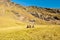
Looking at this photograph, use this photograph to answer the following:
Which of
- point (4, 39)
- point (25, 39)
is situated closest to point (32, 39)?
point (25, 39)

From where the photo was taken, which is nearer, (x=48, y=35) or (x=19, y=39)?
(x=19, y=39)

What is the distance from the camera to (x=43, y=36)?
19.5 m

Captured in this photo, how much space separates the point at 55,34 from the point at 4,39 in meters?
6.36

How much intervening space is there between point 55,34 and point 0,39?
6810 millimetres

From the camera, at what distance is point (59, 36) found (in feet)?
63.4

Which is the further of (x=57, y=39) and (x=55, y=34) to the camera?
(x=55, y=34)

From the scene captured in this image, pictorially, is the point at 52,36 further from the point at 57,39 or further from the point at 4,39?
the point at 4,39

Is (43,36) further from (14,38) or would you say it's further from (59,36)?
(14,38)

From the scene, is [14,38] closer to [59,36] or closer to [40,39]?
[40,39]

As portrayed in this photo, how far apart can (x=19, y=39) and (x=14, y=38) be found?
71cm

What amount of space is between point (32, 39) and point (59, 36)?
133 inches

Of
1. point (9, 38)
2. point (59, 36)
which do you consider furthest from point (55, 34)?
point (9, 38)

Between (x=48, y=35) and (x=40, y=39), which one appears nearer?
(x=40, y=39)

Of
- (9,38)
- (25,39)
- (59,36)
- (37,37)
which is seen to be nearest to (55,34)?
(59,36)
